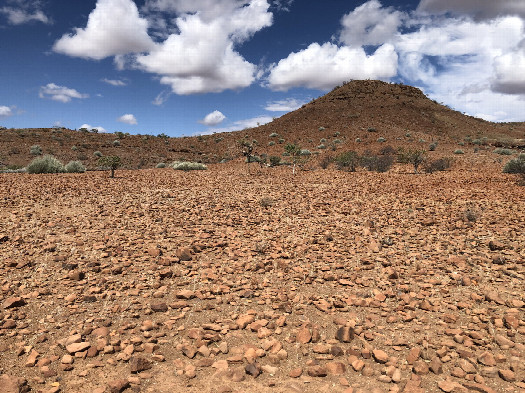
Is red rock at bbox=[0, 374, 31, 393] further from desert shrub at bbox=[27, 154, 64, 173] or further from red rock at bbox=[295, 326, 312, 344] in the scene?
desert shrub at bbox=[27, 154, 64, 173]

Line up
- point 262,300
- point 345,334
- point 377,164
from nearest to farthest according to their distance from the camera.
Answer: point 345,334, point 262,300, point 377,164

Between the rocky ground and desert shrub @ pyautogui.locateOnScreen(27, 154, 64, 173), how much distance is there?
33.7ft

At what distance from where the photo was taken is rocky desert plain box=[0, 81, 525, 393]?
10.7ft

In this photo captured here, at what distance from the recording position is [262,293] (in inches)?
187

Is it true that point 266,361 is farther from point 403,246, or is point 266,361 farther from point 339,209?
point 339,209

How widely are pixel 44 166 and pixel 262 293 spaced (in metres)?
18.0

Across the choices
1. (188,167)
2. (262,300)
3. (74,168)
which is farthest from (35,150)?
(262,300)

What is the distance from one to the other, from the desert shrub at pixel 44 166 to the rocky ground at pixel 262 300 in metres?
10.3

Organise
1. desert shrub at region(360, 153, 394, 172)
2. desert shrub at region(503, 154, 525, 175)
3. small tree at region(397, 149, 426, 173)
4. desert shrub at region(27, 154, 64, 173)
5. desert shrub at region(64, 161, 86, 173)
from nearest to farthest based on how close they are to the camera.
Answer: desert shrub at region(503, 154, 525, 175) < desert shrub at region(27, 154, 64, 173) < small tree at region(397, 149, 426, 173) < desert shrub at region(64, 161, 86, 173) < desert shrub at region(360, 153, 394, 172)

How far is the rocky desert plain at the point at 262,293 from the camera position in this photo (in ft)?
10.7

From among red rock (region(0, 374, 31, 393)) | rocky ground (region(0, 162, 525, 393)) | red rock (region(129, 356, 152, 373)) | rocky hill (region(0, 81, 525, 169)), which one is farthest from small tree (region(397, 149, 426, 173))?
red rock (region(0, 374, 31, 393))

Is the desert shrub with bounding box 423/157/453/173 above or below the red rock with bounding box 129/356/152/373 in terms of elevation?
above

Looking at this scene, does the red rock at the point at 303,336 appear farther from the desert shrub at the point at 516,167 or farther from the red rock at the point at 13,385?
the desert shrub at the point at 516,167

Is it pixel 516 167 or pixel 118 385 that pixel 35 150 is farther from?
pixel 516 167
